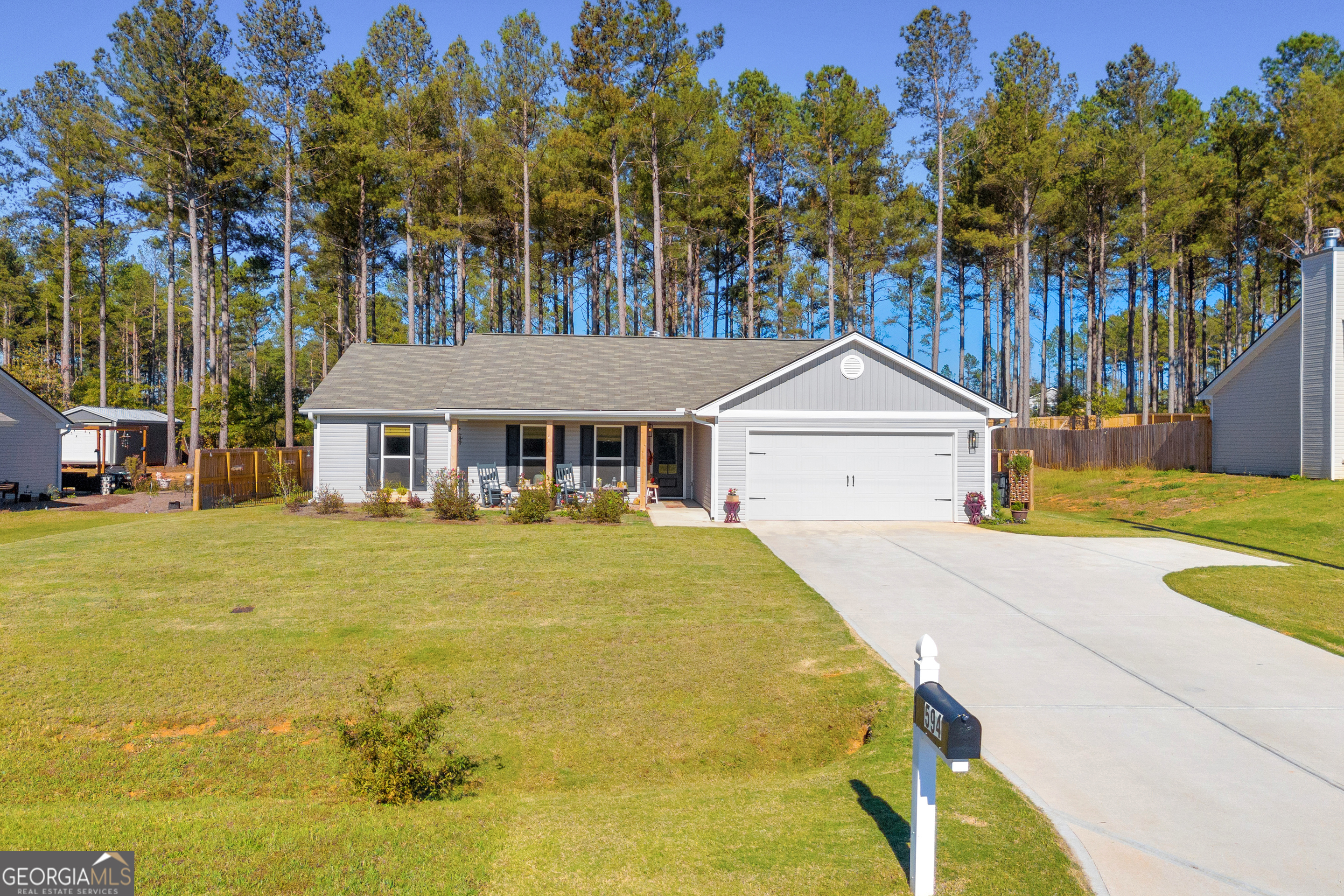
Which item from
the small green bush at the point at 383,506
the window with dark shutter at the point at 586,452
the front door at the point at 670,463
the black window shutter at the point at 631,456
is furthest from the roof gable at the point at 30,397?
the front door at the point at 670,463

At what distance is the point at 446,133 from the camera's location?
3053 centimetres

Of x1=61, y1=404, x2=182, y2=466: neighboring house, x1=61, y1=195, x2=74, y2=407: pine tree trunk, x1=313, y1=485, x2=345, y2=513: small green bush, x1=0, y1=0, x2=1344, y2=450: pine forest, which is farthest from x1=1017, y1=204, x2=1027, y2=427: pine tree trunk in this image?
x1=61, y1=195, x2=74, y2=407: pine tree trunk

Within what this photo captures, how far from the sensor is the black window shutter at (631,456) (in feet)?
64.6

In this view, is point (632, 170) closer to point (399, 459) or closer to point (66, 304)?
point (399, 459)

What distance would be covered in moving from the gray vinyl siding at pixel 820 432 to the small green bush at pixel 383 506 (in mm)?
7471

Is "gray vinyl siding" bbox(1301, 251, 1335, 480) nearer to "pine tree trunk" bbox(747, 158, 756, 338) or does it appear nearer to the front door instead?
the front door

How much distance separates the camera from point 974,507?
16922mm

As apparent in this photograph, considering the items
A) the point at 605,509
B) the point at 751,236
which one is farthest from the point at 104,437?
the point at 751,236

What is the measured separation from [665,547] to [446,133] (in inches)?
982

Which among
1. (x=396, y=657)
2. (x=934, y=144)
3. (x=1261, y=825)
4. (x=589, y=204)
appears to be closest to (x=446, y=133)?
(x=589, y=204)

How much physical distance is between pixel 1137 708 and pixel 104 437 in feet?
115

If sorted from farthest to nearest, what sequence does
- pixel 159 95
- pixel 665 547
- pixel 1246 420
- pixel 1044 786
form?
pixel 159 95 < pixel 1246 420 < pixel 665 547 < pixel 1044 786

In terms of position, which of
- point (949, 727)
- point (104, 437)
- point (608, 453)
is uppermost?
point (104, 437)

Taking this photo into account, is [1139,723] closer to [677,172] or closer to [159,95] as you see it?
[677,172]
